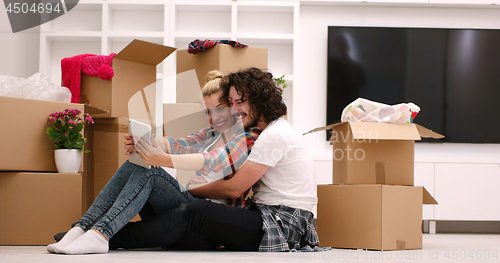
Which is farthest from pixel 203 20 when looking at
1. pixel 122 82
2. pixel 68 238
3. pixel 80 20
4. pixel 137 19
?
pixel 68 238

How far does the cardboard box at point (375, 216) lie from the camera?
64.4 inches

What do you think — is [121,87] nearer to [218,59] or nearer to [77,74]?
[77,74]

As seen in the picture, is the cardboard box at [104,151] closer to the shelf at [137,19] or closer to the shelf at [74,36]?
the shelf at [74,36]

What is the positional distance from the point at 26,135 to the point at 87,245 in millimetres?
699

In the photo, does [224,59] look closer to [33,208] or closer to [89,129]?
[89,129]

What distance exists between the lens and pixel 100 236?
1325mm

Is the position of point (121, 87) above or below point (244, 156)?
above

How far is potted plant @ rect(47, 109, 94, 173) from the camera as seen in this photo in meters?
→ 1.82

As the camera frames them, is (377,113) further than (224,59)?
No

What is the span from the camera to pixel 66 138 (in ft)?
6.04

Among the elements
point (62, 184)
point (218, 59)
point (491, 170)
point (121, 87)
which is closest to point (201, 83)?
point (218, 59)

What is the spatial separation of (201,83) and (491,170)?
2.15 m

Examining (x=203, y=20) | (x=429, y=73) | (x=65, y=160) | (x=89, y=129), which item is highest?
(x=203, y=20)

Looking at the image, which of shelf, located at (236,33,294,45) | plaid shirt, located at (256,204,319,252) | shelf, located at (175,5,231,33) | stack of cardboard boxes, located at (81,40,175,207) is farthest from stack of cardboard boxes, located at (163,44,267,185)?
shelf, located at (175,5,231,33)
